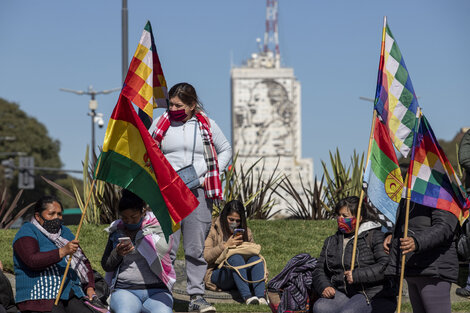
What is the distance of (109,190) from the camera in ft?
39.2

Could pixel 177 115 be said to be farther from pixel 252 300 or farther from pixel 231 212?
pixel 252 300

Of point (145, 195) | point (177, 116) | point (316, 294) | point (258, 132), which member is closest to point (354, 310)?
point (316, 294)

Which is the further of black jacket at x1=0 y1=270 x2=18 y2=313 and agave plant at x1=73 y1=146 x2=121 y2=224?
agave plant at x1=73 y1=146 x2=121 y2=224

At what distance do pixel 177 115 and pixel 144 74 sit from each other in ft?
1.73

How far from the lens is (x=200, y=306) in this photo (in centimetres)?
785

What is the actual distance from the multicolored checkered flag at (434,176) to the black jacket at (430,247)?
0.12m

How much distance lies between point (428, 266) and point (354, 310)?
699 mm

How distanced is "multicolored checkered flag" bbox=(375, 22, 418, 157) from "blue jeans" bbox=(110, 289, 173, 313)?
2.24m

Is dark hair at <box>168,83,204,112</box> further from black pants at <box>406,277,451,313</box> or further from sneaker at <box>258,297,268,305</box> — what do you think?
black pants at <box>406,277,451,313</box>

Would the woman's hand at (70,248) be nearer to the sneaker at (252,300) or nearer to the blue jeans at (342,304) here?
the blue jeans at (342,304)

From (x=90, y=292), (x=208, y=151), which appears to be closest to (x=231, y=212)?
(x=208, y=151)

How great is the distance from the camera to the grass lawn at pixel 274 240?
10.8m

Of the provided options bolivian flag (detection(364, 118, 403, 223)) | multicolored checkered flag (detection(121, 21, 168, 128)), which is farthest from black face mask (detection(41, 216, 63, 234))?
bolivian flag (detection(364, 118, 403, 223))

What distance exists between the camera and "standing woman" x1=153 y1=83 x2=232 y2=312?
7871 millimetres
